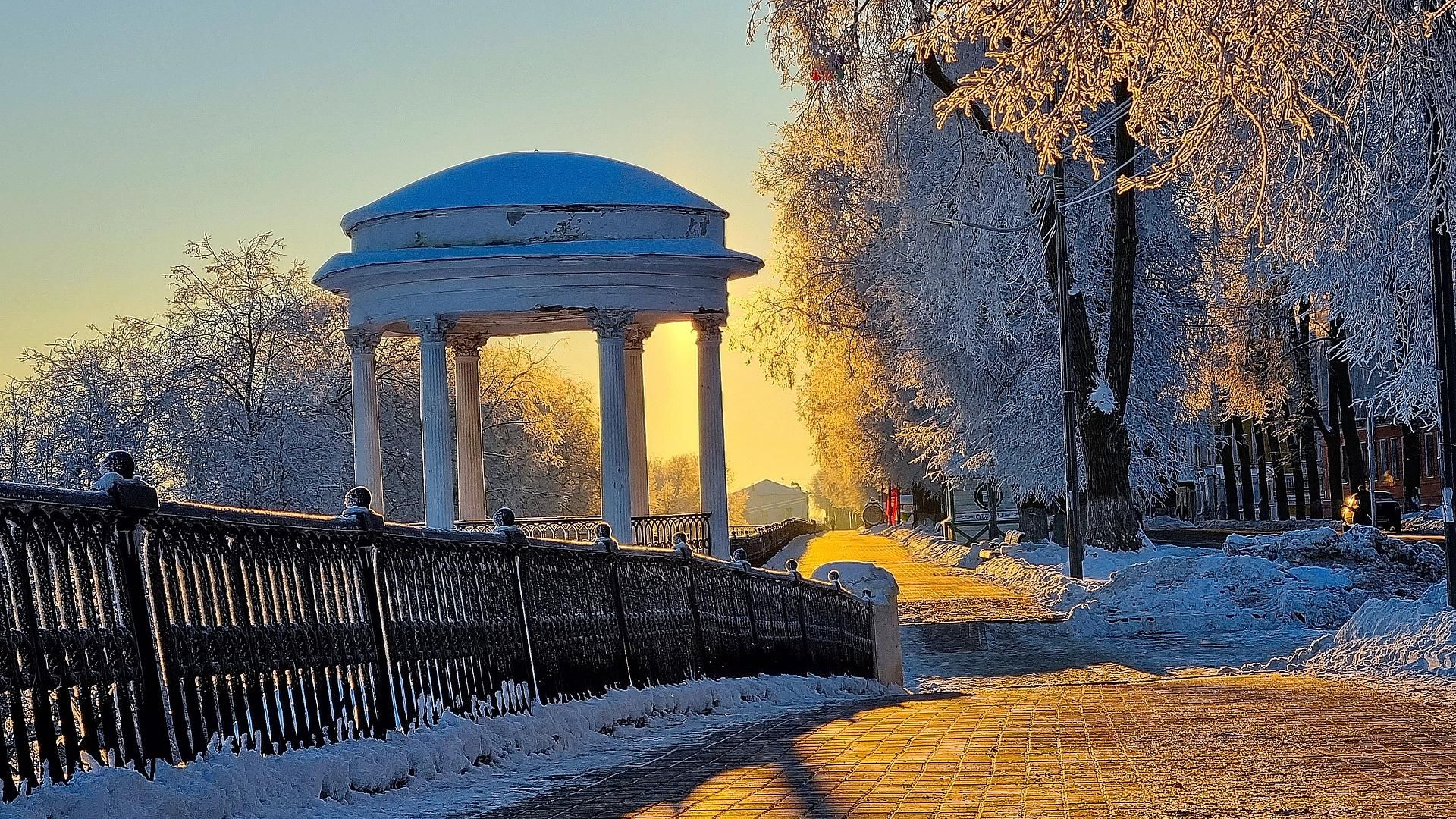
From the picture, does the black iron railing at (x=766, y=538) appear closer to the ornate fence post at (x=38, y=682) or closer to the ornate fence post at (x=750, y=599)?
the ornate fence post at (x=750, y=599)

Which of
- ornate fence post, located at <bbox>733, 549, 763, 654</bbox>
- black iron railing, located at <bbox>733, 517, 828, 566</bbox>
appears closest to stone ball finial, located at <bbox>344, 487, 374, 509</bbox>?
ornate fence post, located at <bbox>733, 549, 763, 654</bbox>

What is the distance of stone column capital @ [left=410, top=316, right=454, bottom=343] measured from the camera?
3038 centimetres

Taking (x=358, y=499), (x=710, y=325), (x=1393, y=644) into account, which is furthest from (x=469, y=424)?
(x=358, y=499)

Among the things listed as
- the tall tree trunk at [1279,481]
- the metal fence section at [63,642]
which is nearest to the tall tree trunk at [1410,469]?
the tall tree trunk at [1279,481]

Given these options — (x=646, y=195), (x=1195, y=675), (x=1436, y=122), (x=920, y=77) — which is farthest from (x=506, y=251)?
(x=1436, y=122)

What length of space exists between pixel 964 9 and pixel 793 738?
5.07 m

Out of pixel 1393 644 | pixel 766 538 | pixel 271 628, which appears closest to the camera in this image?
pixel 271 628

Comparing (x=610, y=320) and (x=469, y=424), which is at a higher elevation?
(x=610, y=320)

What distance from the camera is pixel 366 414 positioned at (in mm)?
32000

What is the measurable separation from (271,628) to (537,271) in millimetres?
22518

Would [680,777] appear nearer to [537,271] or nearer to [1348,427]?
[537,271]

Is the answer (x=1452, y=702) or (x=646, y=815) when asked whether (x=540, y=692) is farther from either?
(x=1452, y=702)

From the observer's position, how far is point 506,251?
29625 millimetres

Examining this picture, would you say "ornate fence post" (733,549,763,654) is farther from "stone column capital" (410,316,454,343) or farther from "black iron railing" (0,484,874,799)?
"stone column capital" (410,316,454,343)
